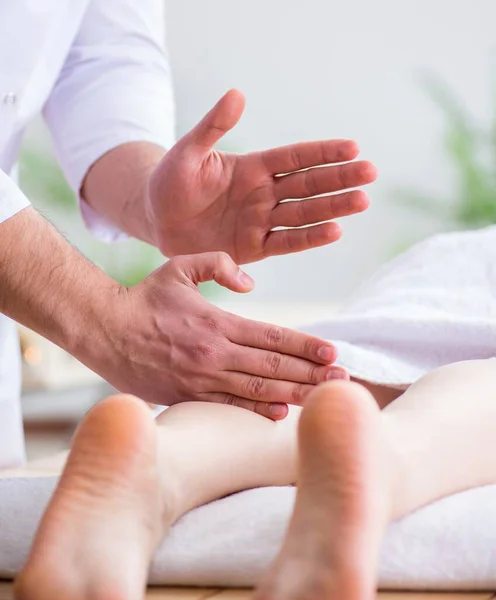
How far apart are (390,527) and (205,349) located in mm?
317

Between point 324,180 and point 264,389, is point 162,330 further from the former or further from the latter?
point 324,180

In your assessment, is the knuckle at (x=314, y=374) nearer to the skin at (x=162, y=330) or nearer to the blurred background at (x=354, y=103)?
the skin at (x=162, y=330)

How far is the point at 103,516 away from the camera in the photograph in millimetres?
708

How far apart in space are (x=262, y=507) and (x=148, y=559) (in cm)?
14

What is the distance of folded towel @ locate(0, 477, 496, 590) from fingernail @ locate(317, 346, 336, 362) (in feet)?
0.62

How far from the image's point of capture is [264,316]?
3.46 metres

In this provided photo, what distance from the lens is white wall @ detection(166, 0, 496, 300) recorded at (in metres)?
3.46

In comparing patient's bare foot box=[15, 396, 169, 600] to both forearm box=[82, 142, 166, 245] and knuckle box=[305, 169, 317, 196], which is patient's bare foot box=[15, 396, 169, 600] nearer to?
knuckle box=[305, 169, 317, 196]

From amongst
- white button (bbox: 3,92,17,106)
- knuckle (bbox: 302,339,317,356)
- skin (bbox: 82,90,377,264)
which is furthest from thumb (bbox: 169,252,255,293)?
white button (bbox: 3,92,17,106)

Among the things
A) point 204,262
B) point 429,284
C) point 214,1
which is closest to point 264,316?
point 214,1

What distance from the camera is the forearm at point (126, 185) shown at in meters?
1.45

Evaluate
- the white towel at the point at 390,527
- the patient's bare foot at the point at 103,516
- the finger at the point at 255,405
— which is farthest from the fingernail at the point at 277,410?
the patient's bare foot at the point at 103,516

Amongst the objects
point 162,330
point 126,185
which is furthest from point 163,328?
point 126,185

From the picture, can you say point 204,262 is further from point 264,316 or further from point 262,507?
point 264,316
